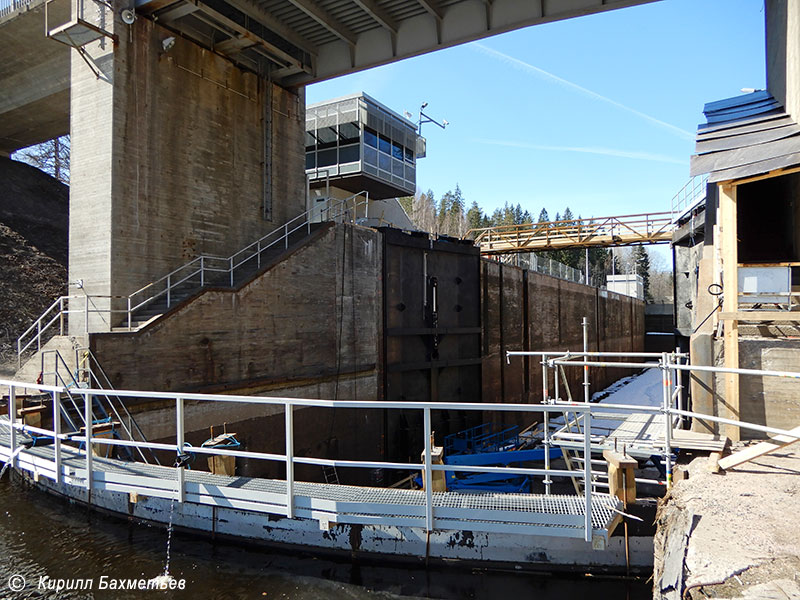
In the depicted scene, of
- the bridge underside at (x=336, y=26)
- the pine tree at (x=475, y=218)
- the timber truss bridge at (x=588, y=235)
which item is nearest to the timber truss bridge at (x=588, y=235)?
the timber truss bridge at (x=588, y=235)

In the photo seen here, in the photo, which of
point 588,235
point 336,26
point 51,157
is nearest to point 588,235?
point 588,235

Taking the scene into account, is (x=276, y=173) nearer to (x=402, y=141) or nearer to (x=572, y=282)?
(x=402, y=141)

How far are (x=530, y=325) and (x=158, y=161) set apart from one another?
51.0ft

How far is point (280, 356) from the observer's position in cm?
1226

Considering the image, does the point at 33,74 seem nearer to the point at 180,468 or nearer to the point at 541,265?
the point at 180,468

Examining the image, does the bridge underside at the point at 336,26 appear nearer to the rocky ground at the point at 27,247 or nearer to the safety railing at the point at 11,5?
the safety railing at the point at 11,5

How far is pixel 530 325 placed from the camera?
22.2 m

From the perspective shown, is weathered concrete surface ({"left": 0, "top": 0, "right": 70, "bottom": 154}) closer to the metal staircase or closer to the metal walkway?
the metal staircase

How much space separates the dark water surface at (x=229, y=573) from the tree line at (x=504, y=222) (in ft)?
191

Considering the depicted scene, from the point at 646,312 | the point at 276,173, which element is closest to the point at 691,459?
the point at 276,173

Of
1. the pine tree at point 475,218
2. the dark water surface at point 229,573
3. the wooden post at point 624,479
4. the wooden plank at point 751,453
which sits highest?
the pine tree at point 475,218

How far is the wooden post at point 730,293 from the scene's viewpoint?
6590 millimetres

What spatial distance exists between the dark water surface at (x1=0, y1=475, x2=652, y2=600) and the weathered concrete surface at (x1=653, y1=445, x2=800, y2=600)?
957mm

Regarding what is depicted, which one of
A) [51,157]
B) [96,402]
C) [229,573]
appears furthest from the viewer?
[51,157]
